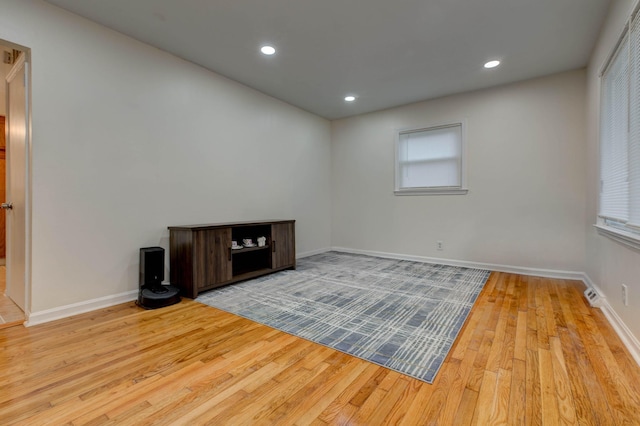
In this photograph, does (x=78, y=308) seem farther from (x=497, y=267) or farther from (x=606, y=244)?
(x=497, y=267)

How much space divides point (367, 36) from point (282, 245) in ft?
8.90

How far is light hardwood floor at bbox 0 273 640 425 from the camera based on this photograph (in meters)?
1.30

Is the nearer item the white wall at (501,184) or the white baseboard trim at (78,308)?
the white baseboard trim at (78,308)

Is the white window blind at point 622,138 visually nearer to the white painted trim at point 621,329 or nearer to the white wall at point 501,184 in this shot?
the white painted trim at point 621,329

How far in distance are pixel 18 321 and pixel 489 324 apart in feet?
12.4

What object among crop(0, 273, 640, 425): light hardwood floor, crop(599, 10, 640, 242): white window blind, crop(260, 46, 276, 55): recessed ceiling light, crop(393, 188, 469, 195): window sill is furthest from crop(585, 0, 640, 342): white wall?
crop(260, 46, 276, 55): recessed ceiling light

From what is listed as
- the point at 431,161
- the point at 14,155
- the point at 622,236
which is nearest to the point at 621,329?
the point at 622,236

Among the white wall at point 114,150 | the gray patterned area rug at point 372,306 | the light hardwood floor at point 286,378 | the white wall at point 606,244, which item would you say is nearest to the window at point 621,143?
the white wall at point 606,244

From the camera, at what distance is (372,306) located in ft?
8.73

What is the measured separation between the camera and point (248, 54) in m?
3.21

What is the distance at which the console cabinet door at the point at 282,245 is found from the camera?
3912 mm

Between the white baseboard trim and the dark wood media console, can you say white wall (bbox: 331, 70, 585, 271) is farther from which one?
the white baseboard trim

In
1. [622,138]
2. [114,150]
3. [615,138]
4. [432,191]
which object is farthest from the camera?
[432,191]

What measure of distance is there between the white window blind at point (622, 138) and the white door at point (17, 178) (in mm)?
4527
